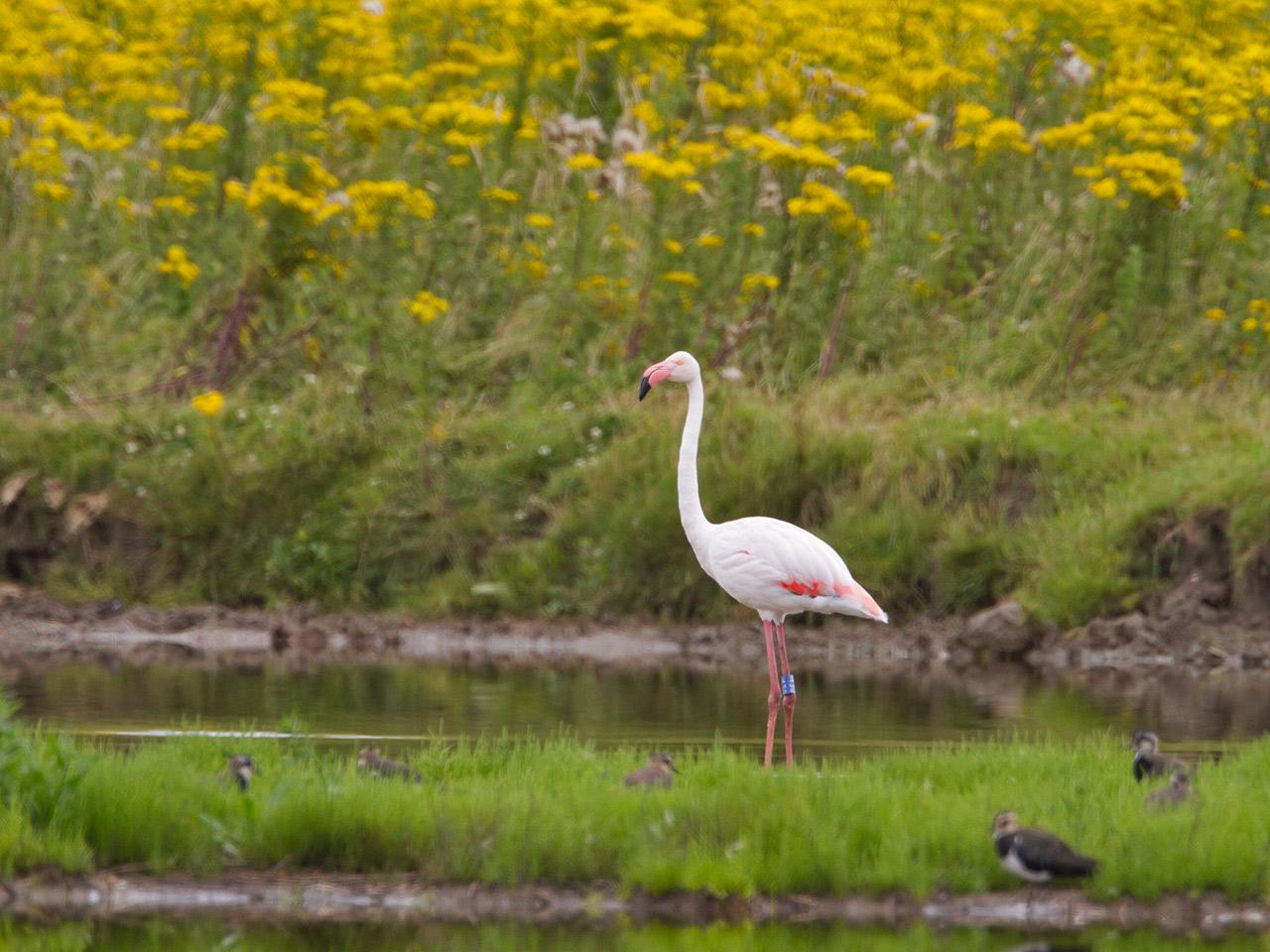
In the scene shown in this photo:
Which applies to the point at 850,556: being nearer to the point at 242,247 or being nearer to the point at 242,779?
the point at 242,247

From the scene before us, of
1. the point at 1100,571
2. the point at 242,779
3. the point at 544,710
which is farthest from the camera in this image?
the point at 1100,571

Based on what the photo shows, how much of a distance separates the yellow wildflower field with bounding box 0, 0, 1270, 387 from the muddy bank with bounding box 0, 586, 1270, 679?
305cm

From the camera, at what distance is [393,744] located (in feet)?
41.7

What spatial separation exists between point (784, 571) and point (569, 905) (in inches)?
140

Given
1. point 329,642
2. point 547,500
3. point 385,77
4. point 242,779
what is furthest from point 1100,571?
point 242,779

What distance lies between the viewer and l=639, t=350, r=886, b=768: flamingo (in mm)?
12359

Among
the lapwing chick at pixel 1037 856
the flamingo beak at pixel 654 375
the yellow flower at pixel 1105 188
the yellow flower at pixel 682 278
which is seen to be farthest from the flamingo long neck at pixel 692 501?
the yellow flower at pixel 682 278

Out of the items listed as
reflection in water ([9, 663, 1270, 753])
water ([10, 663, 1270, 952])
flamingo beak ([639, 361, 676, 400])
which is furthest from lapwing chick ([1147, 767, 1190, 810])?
flamingo beak ([639, 361, 676, 400])

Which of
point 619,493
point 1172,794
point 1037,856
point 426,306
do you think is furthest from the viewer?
point 426,306

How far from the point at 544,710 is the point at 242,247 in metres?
8.77

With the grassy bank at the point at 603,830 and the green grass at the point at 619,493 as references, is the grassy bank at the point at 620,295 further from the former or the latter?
the grassy bank at the point at 603,830

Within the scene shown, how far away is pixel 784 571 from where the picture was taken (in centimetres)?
1236

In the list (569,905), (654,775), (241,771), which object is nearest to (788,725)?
(654,775)

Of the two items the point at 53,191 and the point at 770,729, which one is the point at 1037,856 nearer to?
the point at 770,729
